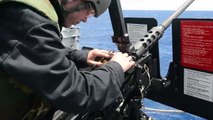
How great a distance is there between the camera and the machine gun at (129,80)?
5.25 feet

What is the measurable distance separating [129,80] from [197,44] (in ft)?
1.59

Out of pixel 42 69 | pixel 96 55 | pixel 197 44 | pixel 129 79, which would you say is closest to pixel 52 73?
pixel 42 69

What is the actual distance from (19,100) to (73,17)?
0.40 meters

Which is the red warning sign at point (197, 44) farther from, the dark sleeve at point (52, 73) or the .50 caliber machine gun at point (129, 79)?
the dark sleeve at point (52, 73)

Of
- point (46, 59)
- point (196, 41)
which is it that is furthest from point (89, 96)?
point (196, 41)

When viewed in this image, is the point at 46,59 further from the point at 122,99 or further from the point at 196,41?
the point at 196,41

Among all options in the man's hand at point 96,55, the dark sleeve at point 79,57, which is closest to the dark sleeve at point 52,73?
the man's hand at point 96,55

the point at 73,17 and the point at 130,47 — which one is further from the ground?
the point at 73,17

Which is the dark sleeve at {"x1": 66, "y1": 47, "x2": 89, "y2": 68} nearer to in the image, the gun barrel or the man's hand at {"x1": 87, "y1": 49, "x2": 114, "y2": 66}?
the man's hand at {"x1": 87, "y1": 49, "x2": 114, "y2": 66}

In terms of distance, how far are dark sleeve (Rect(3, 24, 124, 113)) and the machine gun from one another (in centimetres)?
30

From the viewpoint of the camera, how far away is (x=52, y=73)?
45.1 inches

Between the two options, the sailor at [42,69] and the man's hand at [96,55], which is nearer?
the sailor at [42,69]

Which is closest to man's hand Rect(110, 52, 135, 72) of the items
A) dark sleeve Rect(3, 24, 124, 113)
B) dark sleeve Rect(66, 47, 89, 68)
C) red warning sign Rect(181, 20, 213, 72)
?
dark sleeve Rect(3, 24, 124, 113)

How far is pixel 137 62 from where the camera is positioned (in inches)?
63.2
